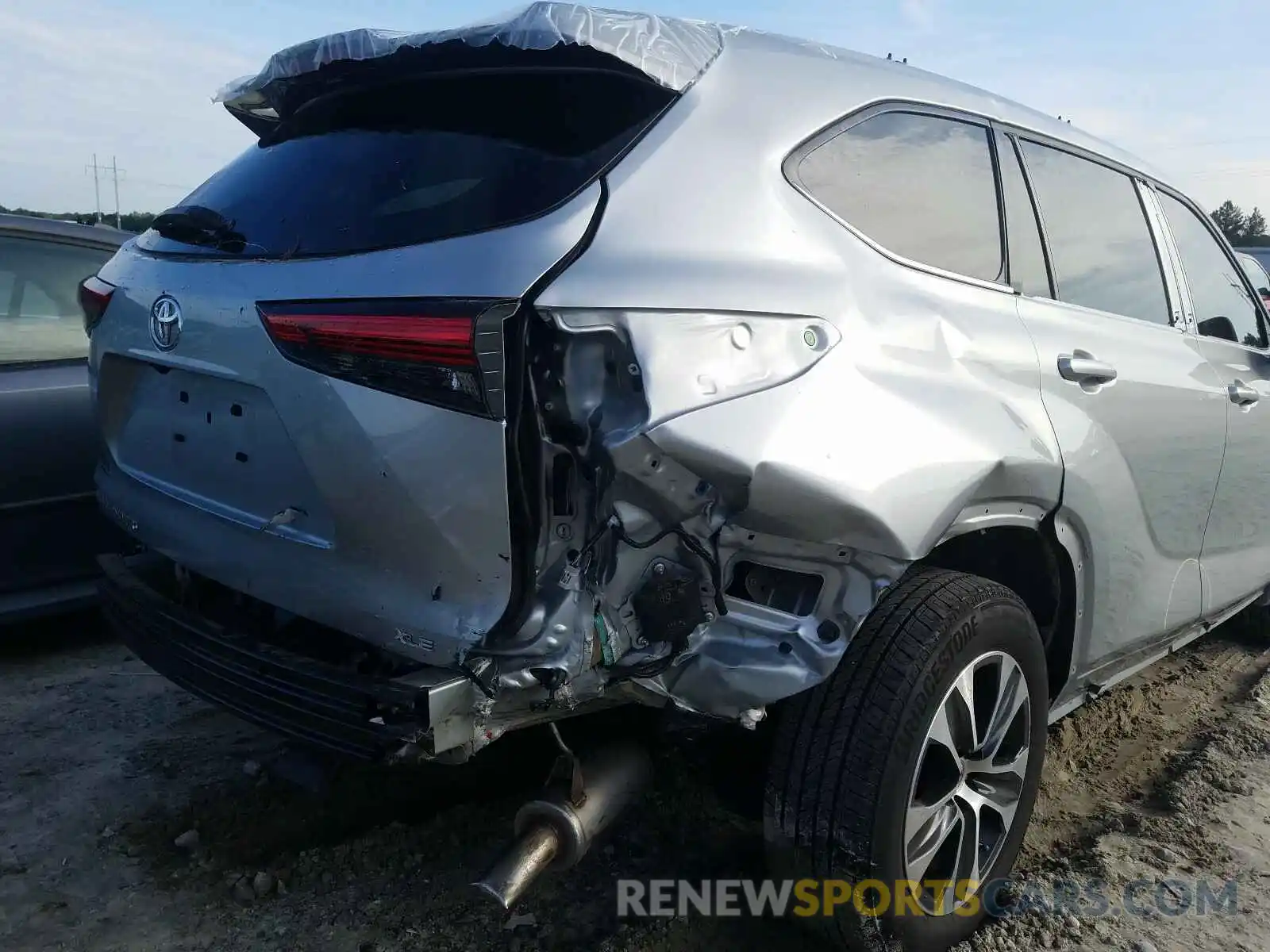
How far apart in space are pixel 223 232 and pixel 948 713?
1.92 metres

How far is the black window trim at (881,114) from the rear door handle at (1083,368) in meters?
0.23

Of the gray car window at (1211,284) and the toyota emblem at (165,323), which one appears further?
the gray car window at (1211,284)

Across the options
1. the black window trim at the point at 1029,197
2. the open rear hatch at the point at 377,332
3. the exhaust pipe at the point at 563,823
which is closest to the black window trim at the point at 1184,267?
the black window trim at the point at 1029,197

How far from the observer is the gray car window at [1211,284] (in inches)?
139

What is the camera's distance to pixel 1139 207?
336 cm

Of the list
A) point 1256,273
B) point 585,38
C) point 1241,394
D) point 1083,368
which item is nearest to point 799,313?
point 585,38

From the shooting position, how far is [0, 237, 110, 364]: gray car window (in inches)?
149

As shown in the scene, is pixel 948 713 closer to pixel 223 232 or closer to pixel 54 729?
pixel 223 232

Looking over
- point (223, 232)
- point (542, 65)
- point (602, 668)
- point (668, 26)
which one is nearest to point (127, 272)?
point (223, 232)

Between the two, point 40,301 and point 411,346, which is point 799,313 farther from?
point 40,301

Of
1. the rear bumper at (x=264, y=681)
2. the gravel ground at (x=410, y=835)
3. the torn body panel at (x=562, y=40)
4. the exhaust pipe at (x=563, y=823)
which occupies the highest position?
the torn body panel at (x=562, y=40)

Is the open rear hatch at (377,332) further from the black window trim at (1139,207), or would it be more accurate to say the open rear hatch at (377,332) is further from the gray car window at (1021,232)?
the black window trim at (1139,207)

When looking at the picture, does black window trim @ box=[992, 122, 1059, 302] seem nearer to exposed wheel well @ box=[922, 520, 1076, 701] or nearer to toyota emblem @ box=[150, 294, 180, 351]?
exposed wheel well @ box=[922, 520, 1076, 701]

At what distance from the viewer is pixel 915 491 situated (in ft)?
6.42
